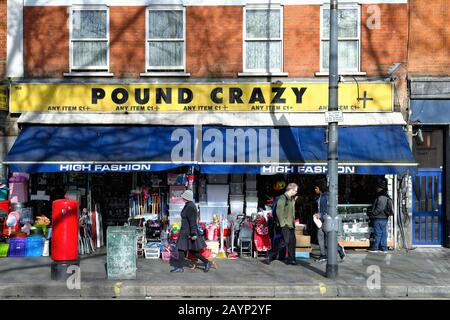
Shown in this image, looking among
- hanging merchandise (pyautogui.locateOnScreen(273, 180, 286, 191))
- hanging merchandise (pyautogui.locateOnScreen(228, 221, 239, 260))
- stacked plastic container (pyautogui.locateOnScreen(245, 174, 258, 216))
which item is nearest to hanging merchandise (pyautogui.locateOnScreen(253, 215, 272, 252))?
hanging merchandise (pyautogui.locateOnScreen(228, 221, 239, 260))

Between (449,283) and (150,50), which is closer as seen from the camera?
(449,283)

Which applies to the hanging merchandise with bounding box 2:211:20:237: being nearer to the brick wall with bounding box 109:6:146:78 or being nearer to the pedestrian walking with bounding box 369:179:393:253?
the brick wall with bounding box 109:6:146:78

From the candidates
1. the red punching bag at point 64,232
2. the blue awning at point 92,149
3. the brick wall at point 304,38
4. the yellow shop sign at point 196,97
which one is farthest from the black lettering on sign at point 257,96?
the red punching bag at point 64,232

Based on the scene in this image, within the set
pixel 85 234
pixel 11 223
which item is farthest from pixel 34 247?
pixel 85 234

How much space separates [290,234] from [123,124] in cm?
542

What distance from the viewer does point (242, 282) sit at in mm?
11211

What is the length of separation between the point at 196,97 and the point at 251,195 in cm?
299

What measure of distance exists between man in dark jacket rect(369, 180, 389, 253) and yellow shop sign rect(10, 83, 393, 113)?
2.22 meters

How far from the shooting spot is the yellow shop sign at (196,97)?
51.2 ft

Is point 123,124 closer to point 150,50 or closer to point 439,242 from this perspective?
point 150,50

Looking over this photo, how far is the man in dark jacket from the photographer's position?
1480cm

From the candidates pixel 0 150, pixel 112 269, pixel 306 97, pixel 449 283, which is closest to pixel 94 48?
pixel 0 150

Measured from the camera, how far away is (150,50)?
52.4ft
